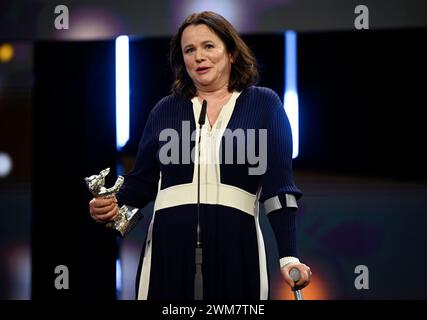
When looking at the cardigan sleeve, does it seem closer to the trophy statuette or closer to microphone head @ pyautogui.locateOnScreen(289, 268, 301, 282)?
microphone head @ pyautogui.locateOnScreen(289, 268, 301, 282)

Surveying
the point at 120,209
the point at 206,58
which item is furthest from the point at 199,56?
the point at 120,209

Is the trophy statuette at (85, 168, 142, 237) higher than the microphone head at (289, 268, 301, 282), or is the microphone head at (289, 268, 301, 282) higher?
the trophy statuette at (85, 168, 142, 237)

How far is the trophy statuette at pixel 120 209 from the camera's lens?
8.41ft

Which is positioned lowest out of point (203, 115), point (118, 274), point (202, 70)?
point (118, 274)

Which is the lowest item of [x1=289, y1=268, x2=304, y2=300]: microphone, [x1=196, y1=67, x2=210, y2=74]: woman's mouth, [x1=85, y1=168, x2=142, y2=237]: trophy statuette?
[x1=289, y1=268, x2=304, y2=300]: microphone

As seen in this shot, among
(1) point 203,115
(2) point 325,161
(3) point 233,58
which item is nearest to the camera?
(1) point 203,115

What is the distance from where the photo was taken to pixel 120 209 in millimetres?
2682

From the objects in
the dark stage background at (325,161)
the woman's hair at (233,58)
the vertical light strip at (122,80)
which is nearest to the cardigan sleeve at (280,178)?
the woman's hair at (233,58)

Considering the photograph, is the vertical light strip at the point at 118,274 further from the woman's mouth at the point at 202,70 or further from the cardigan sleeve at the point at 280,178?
the woman's mouth at the point at 202,70

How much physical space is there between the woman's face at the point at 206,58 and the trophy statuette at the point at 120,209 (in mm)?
458

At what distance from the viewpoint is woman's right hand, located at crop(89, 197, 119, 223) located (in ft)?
8.47

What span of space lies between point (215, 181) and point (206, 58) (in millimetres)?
425

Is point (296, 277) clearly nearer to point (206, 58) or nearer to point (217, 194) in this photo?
point (217, 194)

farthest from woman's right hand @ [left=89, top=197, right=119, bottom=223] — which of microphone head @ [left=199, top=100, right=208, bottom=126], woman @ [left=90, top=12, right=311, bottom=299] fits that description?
microphone head @ [left=199, top=100, right=208, bottom=126]
